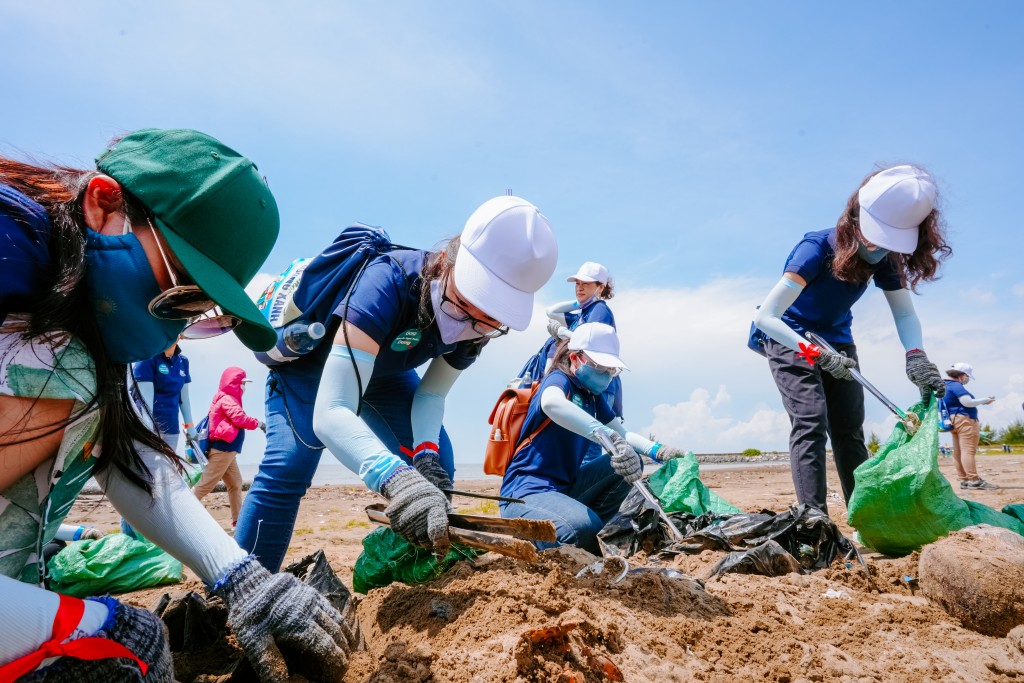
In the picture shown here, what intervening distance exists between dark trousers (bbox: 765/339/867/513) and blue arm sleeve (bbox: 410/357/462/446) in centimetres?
221

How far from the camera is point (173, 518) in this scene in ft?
5.43

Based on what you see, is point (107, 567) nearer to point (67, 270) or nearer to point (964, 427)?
point (67, 270)

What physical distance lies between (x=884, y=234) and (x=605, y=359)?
5.69 ft

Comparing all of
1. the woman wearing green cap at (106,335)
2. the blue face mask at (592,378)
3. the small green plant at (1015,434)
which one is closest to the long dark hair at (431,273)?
the woman wearing green cap at (106,335)

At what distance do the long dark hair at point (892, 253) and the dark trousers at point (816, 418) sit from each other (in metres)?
0.52

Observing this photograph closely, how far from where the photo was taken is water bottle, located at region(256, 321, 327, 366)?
255cm

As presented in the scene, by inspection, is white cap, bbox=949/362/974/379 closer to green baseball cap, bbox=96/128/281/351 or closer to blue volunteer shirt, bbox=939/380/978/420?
blue volunteer shirt, bbox=939/380/978/420

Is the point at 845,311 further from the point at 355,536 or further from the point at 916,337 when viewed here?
the point at 355,536

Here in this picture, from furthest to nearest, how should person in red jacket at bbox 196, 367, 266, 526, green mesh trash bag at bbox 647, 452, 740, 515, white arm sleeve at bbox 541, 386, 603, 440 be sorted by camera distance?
person in red jacket at bbox 196, 367, 266, 526
green mesh trash bag at bbox 647, 452, 740, 515
white arm sleeve at bbox 541, 386, 603, 440

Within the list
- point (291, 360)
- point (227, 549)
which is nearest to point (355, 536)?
point (291, 360)

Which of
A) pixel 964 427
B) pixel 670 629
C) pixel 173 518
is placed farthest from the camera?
pixel 964 427

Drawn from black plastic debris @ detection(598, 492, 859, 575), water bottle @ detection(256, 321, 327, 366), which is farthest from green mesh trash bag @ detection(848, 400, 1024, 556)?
water bottle @ detection(256, 321, 327, 366)

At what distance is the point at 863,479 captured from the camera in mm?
3555

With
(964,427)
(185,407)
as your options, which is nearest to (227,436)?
(185,407)
